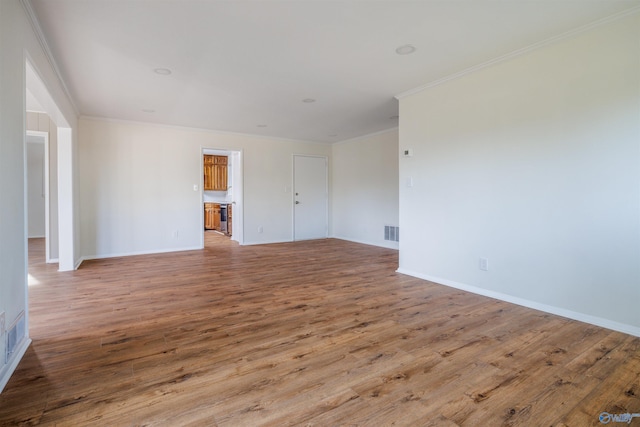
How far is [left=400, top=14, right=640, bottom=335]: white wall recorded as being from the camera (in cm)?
232

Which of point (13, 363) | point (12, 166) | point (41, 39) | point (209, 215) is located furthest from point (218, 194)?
point (13, 363)

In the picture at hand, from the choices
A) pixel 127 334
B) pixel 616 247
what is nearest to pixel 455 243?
pixel 616 247

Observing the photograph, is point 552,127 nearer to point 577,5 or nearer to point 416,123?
point 577,5

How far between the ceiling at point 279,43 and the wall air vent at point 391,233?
102 inches

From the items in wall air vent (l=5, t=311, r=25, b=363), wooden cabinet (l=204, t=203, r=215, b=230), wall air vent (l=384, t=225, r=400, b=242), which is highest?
wooden cabinet (l=204, t=203, r=215, b=230)

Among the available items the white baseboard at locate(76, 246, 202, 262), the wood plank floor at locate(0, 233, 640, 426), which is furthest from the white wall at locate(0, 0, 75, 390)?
the white baseboard at locate(76, 246, 202, 262)

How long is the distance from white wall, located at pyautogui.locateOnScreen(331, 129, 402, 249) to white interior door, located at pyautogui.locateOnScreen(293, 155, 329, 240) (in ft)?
0.97

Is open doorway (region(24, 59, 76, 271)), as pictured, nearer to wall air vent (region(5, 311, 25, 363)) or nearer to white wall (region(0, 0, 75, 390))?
white wall (region(0, 0, 75, 390))

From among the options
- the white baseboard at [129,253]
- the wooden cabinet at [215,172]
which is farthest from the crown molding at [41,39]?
the wooden cabinet at [215,172]

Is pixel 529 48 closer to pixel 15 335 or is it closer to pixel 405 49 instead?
pixel 405 49

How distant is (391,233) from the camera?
6.16 m

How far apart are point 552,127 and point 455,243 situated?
4.73 ft

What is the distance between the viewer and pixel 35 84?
270 cm

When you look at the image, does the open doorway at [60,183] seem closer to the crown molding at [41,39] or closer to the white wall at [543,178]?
the crown molding at [41,39]
